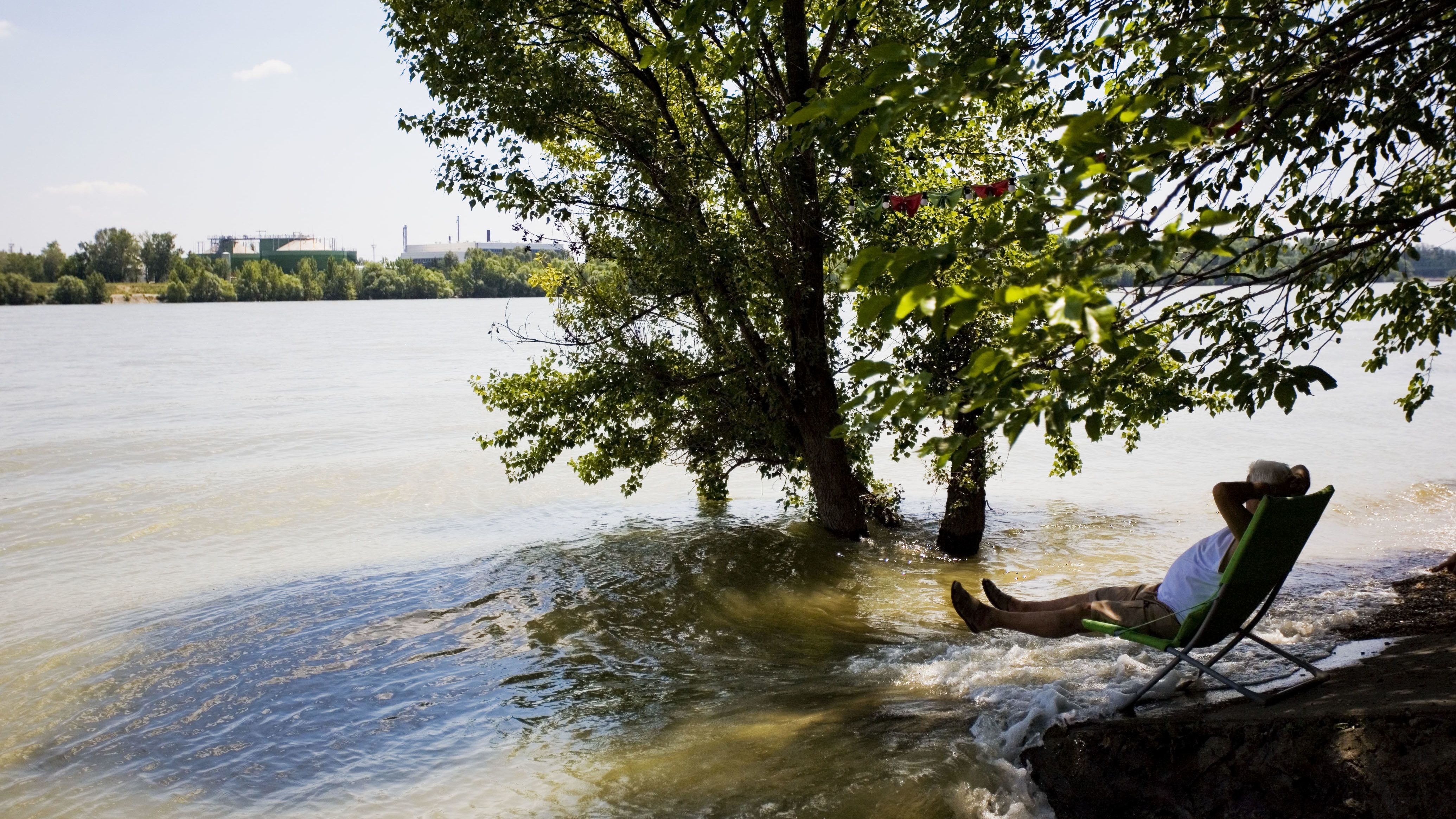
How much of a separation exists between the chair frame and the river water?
33cm

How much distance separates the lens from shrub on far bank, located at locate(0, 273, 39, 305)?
117m

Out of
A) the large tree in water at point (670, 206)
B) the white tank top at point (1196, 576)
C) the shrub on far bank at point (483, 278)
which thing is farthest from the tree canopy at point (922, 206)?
the shrub on far bank at point (483, 278)

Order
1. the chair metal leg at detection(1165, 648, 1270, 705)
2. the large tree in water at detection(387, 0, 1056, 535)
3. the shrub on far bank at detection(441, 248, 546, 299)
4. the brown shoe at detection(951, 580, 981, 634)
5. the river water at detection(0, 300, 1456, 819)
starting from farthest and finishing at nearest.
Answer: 1. the shrub on far bank at detection(441, 248, 546, 299)
2. the large tree in water at detection(387, 0, 1056, 535)
3. the brown shoe at detection(951, 580, 981, 634)
4. the river water at detection(0, 300, 1456, 819)
5. the chair metal leg at detection(1165, 648, 1270, 705)

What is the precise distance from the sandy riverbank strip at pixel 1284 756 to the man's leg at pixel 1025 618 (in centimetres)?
99

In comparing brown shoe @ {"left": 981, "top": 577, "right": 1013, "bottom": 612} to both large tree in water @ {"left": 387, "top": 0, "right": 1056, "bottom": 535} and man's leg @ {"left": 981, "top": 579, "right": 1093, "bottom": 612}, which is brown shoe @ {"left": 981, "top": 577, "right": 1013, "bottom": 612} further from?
large tree in water @ {"left": 387, "top": 0, "right": 1056, "bottom": 535}

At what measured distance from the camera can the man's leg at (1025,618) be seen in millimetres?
6160

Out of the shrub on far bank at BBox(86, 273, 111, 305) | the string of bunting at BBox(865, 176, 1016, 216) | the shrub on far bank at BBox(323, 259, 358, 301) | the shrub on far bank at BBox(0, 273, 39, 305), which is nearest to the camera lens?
the string of bunting at BBox(865, 176, 1016, 216)

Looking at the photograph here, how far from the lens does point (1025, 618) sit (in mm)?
6496

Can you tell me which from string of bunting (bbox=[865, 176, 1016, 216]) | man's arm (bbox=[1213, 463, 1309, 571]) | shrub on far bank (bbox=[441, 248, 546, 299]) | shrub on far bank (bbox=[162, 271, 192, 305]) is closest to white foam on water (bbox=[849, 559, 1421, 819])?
man's arm (bbox=[1213, 463, 1309, 571])

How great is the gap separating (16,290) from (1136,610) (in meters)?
142

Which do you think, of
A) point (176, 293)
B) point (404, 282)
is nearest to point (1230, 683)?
point (404, 282)

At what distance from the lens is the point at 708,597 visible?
32.6ft

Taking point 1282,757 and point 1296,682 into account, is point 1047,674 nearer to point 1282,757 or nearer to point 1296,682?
point 1296,682

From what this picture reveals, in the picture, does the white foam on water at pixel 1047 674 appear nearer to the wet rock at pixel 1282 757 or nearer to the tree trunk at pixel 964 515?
the wet rock at pixel 1282 757
